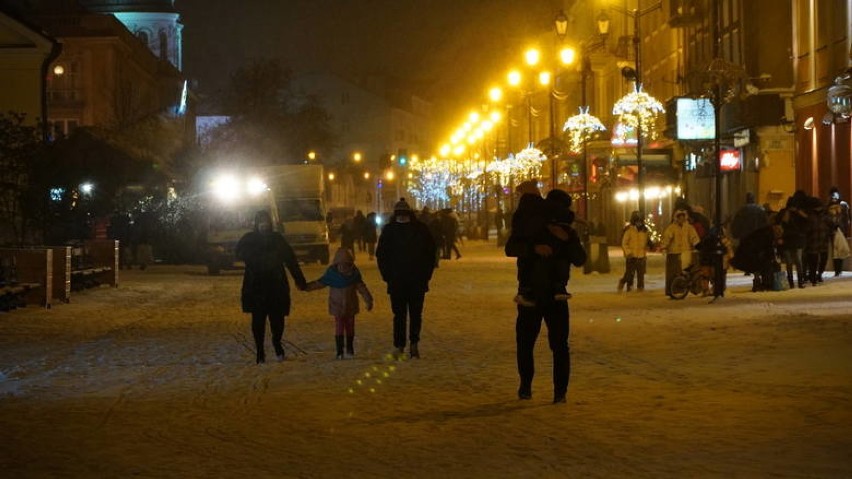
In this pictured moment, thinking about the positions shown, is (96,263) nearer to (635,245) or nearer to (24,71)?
(24,71)

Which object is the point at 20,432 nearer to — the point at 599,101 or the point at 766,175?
the point at 766,175

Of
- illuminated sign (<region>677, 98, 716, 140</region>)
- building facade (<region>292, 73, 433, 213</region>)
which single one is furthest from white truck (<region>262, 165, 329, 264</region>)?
building facade (<region>292, 73, 433, 213</region>)

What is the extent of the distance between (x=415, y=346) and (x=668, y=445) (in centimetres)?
672

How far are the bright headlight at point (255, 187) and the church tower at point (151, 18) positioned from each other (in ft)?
194

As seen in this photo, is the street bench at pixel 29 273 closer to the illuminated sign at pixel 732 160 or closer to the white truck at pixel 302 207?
the white truck at pixel 302 207

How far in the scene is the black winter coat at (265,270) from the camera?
15602 millimetres

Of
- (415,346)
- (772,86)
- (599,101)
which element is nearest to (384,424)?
(415,346)

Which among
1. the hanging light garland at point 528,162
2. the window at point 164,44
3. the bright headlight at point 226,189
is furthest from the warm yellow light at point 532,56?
the window at point 164,44

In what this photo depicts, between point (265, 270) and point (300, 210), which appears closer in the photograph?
point (265, 270)

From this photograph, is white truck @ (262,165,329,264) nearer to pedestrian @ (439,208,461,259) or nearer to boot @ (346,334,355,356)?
pedestrian @ (439,208,461,259)

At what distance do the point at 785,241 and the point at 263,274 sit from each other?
1367 cm

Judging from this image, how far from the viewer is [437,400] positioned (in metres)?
12.1

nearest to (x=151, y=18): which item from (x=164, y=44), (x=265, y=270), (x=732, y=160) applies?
(x=164, y=44)

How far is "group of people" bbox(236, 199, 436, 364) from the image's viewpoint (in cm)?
1565
